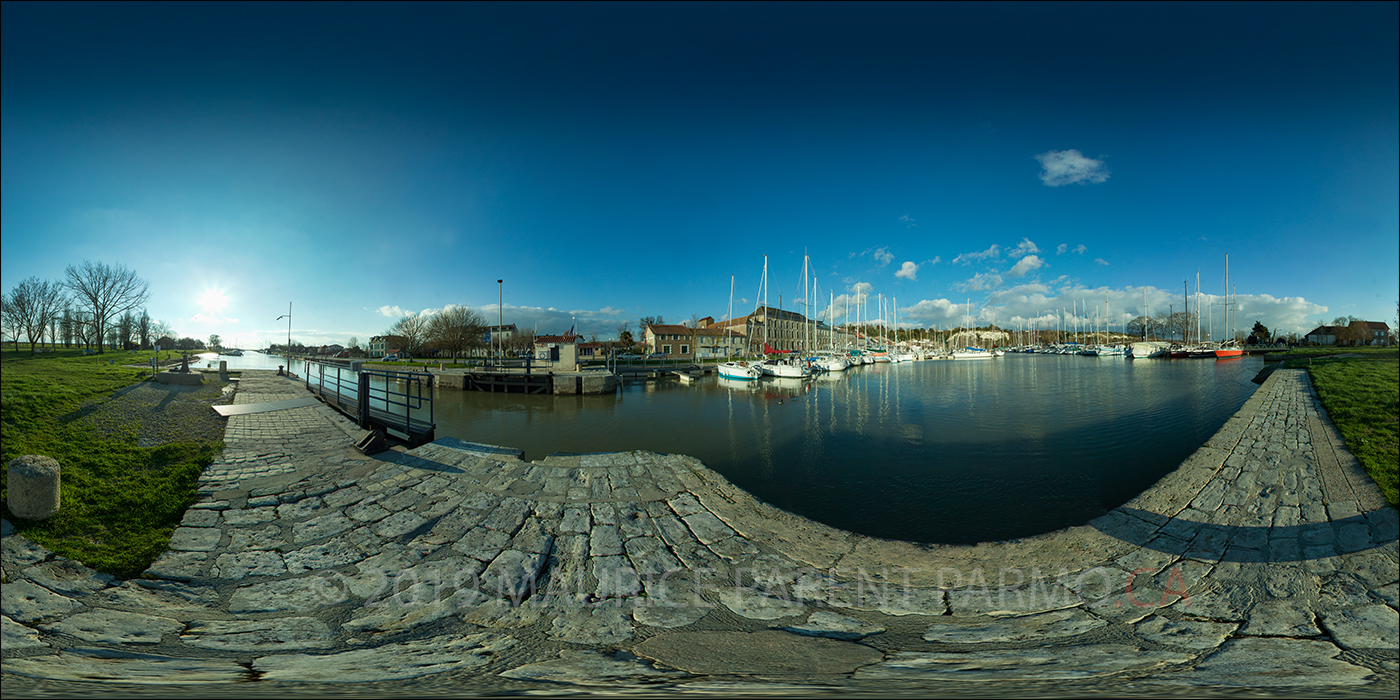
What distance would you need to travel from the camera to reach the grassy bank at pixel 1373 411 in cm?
413

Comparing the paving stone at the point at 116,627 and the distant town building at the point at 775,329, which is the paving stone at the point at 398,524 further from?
the distant town building at the point at 775,329

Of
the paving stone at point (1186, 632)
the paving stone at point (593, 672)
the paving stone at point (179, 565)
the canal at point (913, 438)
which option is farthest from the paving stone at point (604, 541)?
the canal at point (913, 438)

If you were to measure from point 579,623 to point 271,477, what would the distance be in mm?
5560

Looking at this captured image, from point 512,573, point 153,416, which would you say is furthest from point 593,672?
point 153,416

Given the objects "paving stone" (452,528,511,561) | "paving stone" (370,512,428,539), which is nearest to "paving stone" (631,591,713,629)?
"paving stone" (452,528,511,561)

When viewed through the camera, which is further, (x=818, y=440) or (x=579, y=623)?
(x=818, y=440)

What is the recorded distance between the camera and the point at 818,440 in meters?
15.4

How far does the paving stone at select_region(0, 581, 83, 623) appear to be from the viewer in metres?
3.17

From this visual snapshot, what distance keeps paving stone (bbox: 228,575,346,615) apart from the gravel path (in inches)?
206

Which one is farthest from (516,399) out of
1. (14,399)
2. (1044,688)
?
(1044,688)

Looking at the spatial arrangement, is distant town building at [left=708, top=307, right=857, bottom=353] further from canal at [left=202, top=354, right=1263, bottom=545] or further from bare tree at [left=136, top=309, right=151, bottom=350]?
bare tree at [left=136, top=309, right=151, bottom=350]

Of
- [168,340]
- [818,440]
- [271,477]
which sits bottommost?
[818,440]

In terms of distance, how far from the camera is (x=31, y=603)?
3248mm

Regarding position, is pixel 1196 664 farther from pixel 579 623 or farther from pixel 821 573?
pixel 579 623
